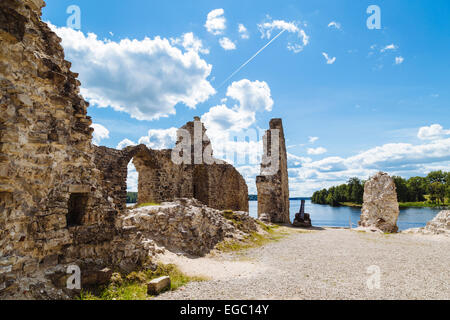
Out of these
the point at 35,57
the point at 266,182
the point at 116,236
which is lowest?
the point at 116,236

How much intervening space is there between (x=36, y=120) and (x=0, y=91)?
644 mm

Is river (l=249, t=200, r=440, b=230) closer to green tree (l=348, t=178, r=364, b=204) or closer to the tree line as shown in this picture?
the tree line

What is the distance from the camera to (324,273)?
6.07 m

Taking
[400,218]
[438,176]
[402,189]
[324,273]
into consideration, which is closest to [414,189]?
[402,189]

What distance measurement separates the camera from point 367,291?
485 cm

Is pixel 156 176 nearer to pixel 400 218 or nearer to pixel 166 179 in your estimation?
pixel 166 179

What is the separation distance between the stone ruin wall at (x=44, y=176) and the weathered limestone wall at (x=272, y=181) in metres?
13.0

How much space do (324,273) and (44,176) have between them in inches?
239

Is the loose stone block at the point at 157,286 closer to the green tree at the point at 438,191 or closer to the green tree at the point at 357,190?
the green tree at the point at 438,191

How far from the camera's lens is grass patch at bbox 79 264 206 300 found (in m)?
4.53

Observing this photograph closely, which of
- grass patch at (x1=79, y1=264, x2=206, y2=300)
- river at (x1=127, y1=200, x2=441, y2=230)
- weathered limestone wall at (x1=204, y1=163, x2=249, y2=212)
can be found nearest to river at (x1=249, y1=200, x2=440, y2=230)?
river at (x1=127, y1=200, x2=441, y2=230)

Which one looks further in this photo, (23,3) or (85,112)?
(85,112)
